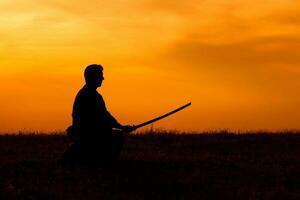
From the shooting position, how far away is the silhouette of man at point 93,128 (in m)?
17.5

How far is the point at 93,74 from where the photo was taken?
1736 centimetres

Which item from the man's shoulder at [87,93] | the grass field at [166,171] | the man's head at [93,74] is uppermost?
the man's head at [93,74]

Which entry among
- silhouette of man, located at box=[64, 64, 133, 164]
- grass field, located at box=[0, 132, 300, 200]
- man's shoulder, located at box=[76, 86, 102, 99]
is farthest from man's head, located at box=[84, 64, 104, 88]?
grass field, located at box=[0, 132, 300, 200]

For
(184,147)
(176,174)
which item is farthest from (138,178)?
(184,147)

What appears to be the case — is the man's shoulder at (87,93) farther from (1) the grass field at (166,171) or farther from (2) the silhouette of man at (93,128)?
(1) the grass field at (166,171)

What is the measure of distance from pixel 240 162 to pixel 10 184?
7.13 m

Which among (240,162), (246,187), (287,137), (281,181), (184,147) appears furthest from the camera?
(287,137)

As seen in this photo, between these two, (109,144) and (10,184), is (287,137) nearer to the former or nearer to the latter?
(109,144)

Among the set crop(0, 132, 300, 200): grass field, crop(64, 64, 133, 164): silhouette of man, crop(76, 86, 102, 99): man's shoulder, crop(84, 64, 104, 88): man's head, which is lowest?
crop(0, 132, 300, 200): grass field

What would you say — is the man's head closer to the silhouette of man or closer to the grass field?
the silhouette of man

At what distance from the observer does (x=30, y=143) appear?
2381 centimetres

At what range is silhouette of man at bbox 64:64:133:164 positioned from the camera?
1748 centimetres

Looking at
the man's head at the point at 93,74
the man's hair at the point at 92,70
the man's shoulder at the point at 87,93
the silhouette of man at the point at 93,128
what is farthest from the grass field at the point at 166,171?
the man's hair at the point at 92,70

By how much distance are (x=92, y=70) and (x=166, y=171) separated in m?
3.02
